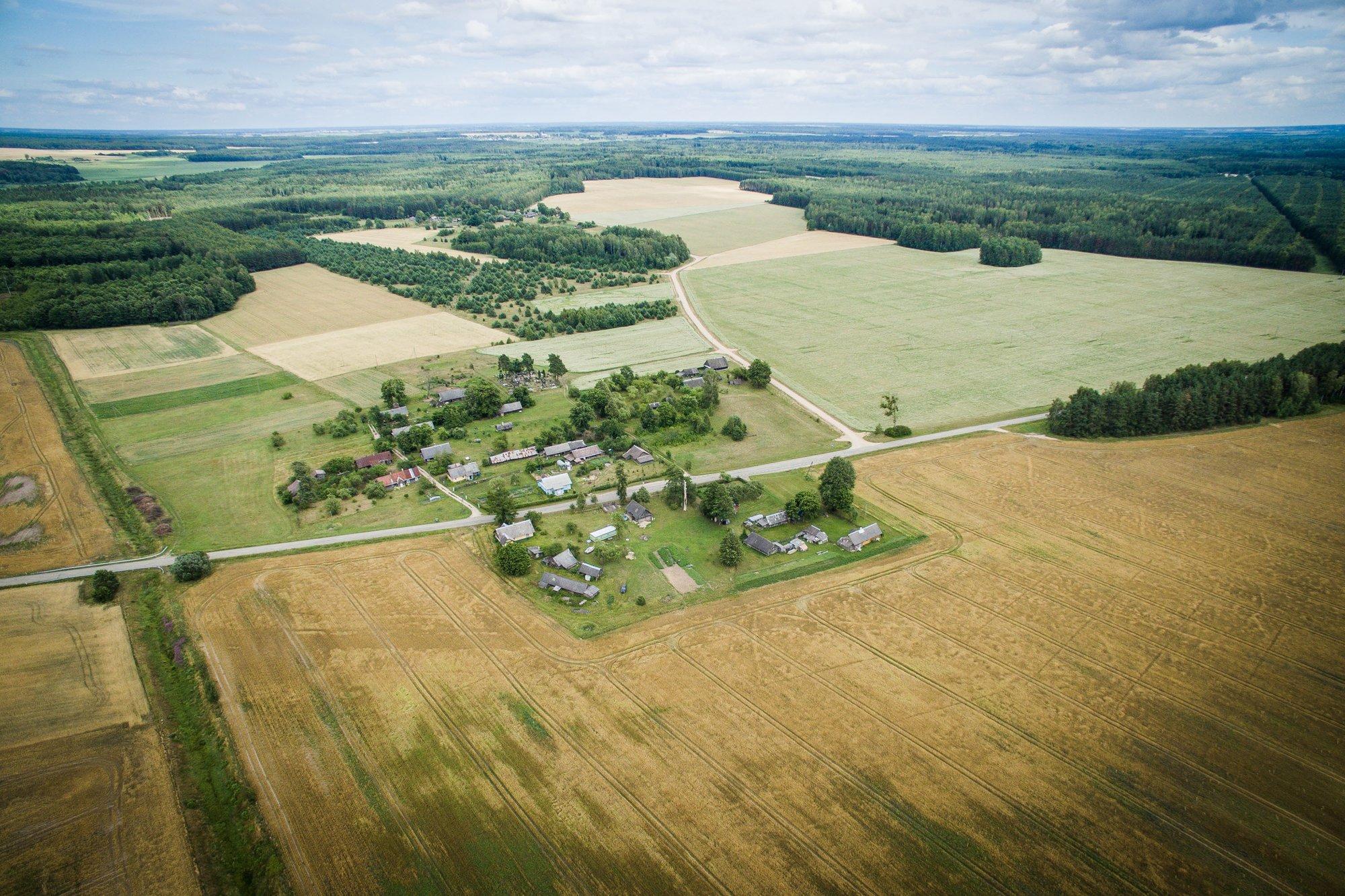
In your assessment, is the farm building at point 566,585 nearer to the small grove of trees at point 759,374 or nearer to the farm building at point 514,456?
the farm building at point 514,456

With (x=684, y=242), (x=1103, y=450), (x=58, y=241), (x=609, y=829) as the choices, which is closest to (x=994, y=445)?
(x=1103, y=450)

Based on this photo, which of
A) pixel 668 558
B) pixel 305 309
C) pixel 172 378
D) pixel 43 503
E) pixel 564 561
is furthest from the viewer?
pixel 305 309

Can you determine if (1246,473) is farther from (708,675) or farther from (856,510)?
(708,675)

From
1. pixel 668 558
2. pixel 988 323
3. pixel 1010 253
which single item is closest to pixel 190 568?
pixel 668 558

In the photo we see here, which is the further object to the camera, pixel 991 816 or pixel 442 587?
pixel 442 587

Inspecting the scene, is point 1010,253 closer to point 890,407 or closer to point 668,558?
point 890,407

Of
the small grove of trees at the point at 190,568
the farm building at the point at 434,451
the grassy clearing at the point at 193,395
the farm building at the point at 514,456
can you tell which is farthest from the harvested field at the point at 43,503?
the farm building at the point at 514,456
